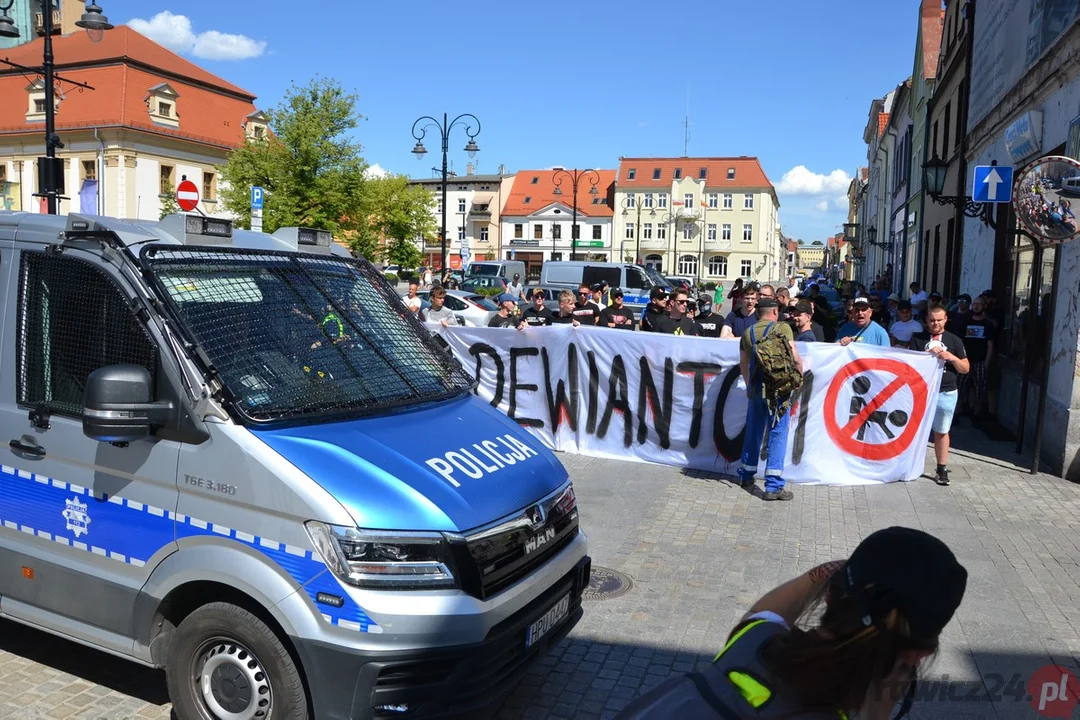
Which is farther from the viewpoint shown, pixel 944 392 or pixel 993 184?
pixel 993 184

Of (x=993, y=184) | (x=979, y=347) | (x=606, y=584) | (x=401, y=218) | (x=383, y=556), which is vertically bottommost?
(x=606, y=584)

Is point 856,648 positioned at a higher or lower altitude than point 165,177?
lower

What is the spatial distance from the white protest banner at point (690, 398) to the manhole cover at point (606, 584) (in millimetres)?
3340

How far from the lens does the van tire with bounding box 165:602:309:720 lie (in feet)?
11.1

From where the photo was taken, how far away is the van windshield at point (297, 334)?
376 centimetres

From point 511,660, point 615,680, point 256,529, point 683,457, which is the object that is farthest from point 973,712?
point 683,457

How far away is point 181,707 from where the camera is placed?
364cm

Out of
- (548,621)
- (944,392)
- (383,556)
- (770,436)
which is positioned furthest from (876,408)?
(383,556)

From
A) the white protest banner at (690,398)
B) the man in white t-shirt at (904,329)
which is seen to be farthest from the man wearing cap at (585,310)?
the man in white t-shirt at (904,329)

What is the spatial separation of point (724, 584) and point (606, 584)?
31.6 inches

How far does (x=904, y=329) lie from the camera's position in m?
12.1

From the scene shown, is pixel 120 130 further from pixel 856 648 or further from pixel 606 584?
pixel 856 648

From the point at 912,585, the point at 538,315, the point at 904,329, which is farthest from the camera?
the point at 904,329

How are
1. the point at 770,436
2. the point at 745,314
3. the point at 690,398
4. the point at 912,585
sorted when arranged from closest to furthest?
the point at 912,585 < the point at 770,436 < the point at 690,398 < the point at 745,314
